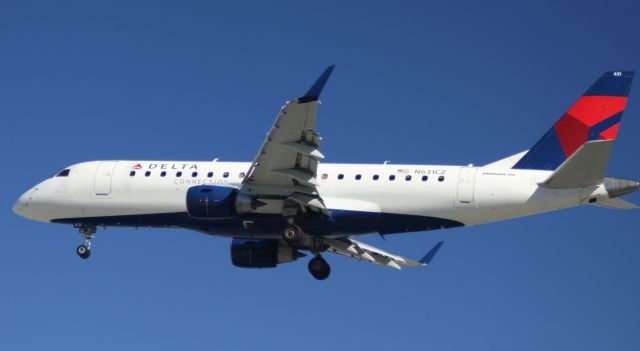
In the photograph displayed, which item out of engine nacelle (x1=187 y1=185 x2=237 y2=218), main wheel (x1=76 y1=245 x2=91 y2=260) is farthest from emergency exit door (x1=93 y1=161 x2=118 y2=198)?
engine nacelle (x1=187 y1=185 x2=237 y2=218)

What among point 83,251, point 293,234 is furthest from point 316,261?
point 83,251

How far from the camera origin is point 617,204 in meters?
49.9

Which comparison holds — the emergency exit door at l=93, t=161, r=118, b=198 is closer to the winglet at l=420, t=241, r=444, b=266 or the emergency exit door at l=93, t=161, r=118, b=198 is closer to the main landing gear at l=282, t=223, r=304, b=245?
the main landing gear at l=282, t=223, r=304, b=245

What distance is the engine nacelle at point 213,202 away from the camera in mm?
51406

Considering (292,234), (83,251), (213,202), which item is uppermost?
(213,202)

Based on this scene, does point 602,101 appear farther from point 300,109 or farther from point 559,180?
point 300,109

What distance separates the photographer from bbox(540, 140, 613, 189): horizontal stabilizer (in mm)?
46906

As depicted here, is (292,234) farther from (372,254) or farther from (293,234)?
(372,254)

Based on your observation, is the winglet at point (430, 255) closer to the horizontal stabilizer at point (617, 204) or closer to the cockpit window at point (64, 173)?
the horizontal stabilizer at point (617, 204)

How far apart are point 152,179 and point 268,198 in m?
6.18

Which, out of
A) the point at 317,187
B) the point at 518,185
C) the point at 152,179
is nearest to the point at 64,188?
the point at 152,179

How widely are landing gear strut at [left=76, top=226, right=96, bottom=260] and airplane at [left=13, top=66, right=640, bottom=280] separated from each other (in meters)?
0.05

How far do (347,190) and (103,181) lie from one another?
11344 mm

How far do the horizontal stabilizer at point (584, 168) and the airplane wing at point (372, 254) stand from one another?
10207 millimetres
